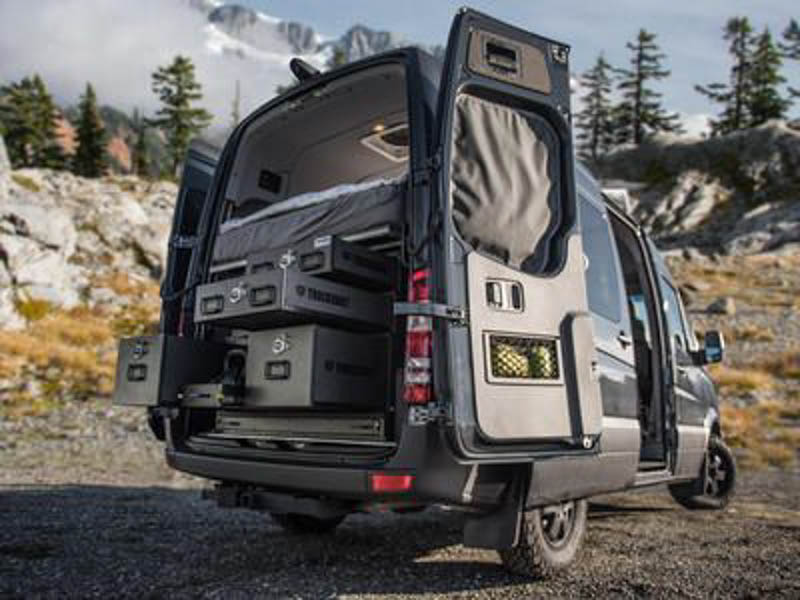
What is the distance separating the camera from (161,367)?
14.0 ft

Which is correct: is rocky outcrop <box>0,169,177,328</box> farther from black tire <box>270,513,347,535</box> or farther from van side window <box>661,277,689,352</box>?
van side window <box>661,277,689,352</box>

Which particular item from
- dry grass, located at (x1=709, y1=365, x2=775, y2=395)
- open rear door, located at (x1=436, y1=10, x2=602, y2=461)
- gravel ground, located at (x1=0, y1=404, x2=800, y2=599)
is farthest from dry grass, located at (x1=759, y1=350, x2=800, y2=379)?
open rear door, located at (x1=436, y1=10, x2=602, y2=461)

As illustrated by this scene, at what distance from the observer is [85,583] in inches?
150

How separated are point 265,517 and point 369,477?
3.11m

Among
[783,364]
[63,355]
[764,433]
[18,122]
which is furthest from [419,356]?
[18,122]

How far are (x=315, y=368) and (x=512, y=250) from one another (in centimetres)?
114

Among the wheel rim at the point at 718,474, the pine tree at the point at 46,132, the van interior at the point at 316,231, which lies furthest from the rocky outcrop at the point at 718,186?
the pine tree at the point at 46,132

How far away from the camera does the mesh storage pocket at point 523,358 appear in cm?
334

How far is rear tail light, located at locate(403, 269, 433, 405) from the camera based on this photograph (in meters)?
3.23

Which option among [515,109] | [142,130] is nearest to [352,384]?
[515,109]

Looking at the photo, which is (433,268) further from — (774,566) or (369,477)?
(774,566)

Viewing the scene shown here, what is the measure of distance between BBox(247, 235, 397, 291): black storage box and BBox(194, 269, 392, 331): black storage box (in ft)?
0.23

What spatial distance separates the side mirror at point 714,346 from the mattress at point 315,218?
146 inches

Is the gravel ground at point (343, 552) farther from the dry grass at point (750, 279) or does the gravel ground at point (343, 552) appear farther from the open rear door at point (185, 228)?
the dry grass at point (750, 279)
